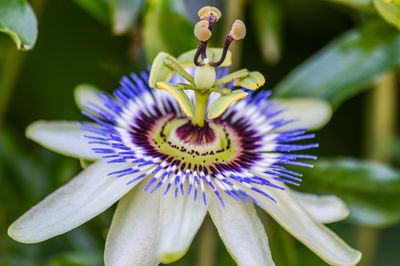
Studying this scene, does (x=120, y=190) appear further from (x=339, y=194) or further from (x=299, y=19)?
(x=299, y=19)

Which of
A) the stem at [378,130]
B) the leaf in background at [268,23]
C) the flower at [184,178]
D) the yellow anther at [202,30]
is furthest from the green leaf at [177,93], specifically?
the stem at [378,130]

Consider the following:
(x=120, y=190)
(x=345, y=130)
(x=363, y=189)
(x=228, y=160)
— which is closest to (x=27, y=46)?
(x=120, y=190)

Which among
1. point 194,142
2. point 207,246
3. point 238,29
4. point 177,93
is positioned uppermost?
point 238,29

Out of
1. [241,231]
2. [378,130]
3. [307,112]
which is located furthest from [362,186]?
[241,231]

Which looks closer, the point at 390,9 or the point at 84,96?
the point at 390,9

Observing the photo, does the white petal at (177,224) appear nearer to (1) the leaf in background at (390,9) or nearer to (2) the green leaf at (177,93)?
(2) the green leaf at (177,93)

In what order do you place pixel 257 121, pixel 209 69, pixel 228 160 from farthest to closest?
pixel 257 121 < pixel 228 160 < pixel 209 69

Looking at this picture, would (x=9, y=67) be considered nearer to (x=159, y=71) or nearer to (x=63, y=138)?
(x=63, y=138)
